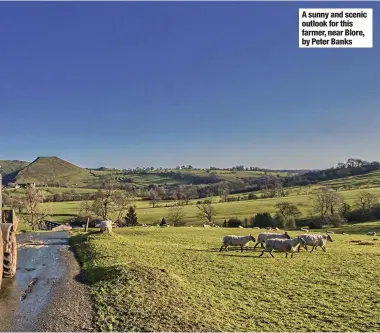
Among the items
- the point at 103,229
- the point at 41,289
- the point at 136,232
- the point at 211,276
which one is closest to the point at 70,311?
the point at 41,289

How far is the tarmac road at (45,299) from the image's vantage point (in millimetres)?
14008

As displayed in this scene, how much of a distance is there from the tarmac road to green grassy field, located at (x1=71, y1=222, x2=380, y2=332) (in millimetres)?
820

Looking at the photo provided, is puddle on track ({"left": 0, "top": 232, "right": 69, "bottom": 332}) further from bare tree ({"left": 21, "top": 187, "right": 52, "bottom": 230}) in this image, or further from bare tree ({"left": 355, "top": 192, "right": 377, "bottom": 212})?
bare tree ({"left": 355, "top": 192, "right": 377, "bottom": 212})

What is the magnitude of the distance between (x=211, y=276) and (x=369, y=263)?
1090cm

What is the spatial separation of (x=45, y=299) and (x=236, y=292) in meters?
9.21

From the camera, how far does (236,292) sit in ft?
55.2

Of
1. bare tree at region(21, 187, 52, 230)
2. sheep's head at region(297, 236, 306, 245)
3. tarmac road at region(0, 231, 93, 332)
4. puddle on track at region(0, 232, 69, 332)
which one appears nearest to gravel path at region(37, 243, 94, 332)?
tarmac road at region(0, 231, 93, 332)

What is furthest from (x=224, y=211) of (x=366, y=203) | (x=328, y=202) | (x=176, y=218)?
(x=366, y=203)

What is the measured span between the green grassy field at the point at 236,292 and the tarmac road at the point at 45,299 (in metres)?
0.82

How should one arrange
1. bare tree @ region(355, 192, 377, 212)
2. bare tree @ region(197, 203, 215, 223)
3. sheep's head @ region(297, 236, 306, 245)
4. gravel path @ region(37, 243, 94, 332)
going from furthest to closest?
1. bare tree @ region(197, 203, 215, 223)
2. bare tree @ region(355, 192, 377, 212)
3. sheep's head @ region(297, 236, 306, 245)
4. gravel path @ region(37, 243, 94, 332)

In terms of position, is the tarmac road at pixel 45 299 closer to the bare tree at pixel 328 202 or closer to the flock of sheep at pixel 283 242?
the flock of sheep at pixel 283 242

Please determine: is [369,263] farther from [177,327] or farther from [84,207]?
[84,207]

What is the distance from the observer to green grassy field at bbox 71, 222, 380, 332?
13164 mm

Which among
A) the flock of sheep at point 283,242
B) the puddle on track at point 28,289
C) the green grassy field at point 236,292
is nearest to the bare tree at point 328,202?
the flock of sheep at point 283,242
